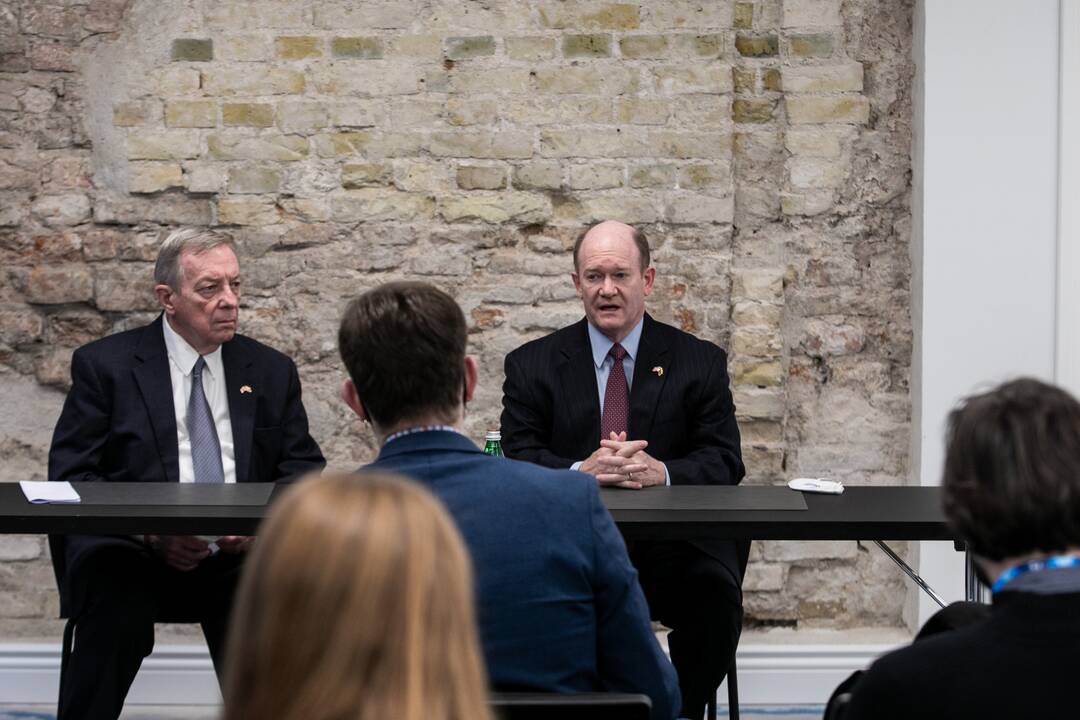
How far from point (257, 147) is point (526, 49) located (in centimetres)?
99

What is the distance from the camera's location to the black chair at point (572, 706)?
6.15 feet

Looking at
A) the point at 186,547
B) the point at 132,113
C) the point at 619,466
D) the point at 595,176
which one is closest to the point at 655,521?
the point at 619,466

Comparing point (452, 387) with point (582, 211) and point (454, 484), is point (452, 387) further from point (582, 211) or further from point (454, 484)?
point (582, 211)

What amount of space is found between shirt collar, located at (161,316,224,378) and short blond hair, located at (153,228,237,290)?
13 cm

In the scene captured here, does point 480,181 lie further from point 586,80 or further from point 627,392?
point 627,392

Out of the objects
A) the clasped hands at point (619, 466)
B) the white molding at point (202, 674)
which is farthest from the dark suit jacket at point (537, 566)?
the white molding at point (202, 674)

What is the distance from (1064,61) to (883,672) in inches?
140

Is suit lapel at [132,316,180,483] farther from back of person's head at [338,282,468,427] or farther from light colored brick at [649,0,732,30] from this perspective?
light colored brick at [649,0,732,30]

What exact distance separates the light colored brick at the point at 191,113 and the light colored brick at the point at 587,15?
1186 millimetres

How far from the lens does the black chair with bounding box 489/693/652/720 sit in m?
1.87

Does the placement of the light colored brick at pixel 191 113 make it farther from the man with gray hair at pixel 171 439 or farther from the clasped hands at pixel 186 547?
the clasped hands at pixel 186 547

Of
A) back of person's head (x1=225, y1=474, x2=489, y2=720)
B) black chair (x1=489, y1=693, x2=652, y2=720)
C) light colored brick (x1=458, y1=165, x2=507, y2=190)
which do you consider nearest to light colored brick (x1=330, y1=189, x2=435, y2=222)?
light colored brick (x1=458, y1=165, x2=507, y2=190)

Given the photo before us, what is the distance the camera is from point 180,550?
3.66 metres

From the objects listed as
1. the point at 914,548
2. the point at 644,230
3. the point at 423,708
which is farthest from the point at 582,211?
the point at 423,708
